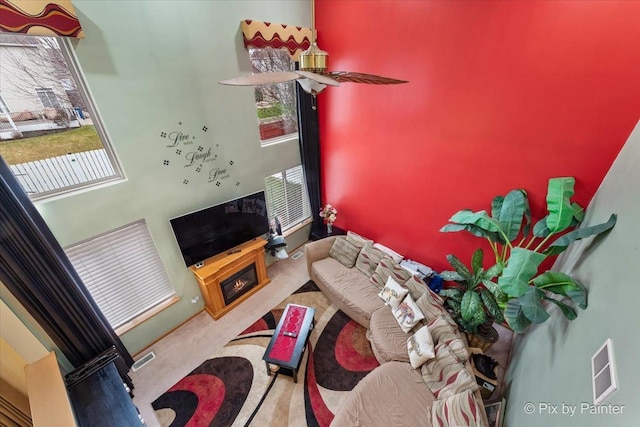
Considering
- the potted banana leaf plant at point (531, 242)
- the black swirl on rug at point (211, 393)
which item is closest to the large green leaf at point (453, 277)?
the potted banana leaf plant at point (531, 242)

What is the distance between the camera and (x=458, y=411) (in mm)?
2160

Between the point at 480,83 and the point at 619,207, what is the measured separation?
6.05 ft

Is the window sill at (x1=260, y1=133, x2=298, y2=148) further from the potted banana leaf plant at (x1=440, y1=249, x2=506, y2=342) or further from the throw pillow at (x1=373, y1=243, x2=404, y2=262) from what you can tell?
the potted banana leaf plant at (x1=440, y1=249, x2=506, y2=342)

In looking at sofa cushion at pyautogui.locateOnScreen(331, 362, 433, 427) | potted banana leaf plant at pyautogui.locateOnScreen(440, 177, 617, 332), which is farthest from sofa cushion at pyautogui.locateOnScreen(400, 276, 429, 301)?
sofa cushion at pyautogui.locateOnScreen(331, 362, 433, 427)

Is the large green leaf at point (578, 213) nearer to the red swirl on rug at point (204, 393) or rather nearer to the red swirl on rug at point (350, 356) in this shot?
the red swirl on rug at point (350, 356)

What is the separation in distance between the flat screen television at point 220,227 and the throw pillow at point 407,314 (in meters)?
2.57

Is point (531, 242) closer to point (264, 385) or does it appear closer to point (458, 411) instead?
point (458, 411)

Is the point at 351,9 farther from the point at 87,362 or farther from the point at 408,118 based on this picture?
the point at 87,362

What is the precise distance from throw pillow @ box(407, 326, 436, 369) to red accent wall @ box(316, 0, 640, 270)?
146 cm

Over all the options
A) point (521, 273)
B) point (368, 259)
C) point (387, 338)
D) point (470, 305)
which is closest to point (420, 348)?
point (387, 338)

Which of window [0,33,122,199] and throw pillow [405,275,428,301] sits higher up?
window [0,33,122,199]

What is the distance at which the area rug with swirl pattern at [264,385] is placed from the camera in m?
2.75

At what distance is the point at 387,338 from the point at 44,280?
12.2 ft

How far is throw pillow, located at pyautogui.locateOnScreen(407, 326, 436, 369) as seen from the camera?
2721mm
